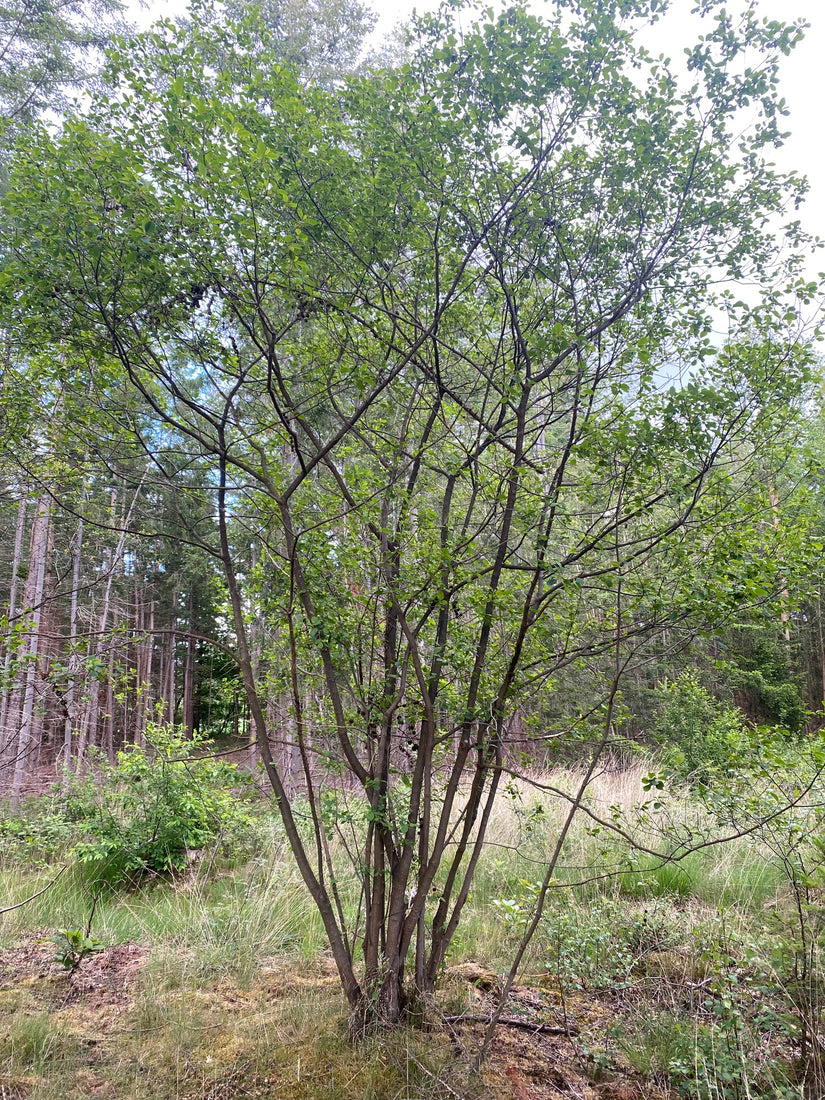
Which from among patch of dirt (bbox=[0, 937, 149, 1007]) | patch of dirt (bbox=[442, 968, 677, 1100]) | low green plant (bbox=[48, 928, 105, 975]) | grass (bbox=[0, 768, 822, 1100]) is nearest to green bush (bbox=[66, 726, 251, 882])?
grass (bbox=[0, 768, 822, 1100])

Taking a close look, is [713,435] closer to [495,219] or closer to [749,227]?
[749,227]

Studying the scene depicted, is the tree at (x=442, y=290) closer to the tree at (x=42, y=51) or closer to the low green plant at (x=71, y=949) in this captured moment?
the low green plant at (x=71, y=949)

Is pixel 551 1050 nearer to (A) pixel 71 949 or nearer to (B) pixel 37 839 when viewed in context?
(A) pixel 71 949

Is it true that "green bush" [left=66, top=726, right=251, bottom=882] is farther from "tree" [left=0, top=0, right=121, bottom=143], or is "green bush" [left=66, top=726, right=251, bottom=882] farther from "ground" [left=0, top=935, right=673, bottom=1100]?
"tree" [left=0, top=0, right=121, bottom=143]

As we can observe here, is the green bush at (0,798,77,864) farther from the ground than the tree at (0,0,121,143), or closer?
closer

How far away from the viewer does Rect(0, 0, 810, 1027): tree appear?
2119 millimetres

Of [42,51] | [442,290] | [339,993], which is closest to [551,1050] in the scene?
[339,993]

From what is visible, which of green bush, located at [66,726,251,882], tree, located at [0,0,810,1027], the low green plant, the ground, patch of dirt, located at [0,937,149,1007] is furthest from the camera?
green bush, located at [66,726,251,882]

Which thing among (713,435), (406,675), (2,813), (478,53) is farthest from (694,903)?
(2,813)

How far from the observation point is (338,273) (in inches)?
96.3

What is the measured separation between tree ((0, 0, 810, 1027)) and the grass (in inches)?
15.7

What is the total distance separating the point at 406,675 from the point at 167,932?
2.64 metres

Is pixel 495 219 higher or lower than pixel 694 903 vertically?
higher

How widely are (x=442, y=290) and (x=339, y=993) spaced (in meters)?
3.35
